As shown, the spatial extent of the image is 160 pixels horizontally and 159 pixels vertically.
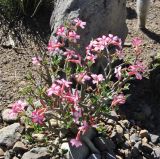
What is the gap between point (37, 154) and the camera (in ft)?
11.6

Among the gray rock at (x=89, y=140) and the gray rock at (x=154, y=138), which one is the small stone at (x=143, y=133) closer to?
the gray rock at (x=154, y=138)

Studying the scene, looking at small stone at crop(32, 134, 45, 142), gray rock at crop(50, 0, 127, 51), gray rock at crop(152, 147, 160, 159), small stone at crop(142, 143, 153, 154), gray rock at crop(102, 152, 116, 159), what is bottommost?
gray rock at crop(152, 147, 160, 159)

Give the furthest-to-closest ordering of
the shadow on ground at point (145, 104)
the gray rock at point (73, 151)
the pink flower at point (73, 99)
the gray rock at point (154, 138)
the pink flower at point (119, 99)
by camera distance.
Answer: the shadow on ground at point (145, 104) → the gray rock at point (154, 138) → the gray rock at point (73, 151) → the pink flower at point (119, 99) → the pink flower at point (73, 99)

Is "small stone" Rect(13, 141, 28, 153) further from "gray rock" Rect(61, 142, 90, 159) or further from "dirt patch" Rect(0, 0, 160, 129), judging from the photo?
"dirt patch" Rect(0, 0, 160, 129)

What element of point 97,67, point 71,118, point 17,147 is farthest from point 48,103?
point 97,67

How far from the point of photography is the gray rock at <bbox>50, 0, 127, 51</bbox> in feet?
14.1

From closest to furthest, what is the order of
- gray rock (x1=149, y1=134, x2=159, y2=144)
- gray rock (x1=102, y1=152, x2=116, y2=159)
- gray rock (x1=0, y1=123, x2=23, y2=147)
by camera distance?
gray rock (x1=102, y1=152, x2=116, y2=159), gray rock (x1=0, y1=123, x2=23, y2=147), gray rock (x1=149, y1=134, x2=159, y2=144)

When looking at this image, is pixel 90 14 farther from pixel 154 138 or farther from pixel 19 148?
pixel 19 148

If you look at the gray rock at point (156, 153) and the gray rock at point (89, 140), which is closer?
the gray rock at point (89, 140)

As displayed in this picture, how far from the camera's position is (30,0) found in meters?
5.27

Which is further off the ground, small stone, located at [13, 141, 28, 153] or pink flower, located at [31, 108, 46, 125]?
pink flower, located at [31, 108, 46, 125]

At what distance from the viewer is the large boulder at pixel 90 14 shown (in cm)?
429

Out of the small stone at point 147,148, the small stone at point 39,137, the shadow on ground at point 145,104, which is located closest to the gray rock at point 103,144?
the small stone at point 147,148

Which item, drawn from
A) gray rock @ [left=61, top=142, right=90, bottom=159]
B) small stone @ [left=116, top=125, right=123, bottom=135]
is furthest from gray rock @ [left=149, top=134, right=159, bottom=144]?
gray rock @ [left=61, top=142, right=90, bottom=159]
